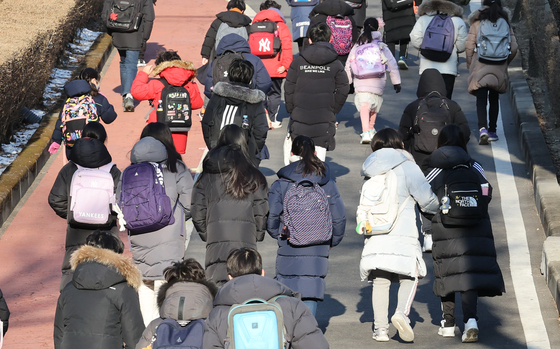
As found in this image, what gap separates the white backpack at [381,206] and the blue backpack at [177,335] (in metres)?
2.45

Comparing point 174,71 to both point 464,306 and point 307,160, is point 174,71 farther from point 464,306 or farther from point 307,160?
point 464,306

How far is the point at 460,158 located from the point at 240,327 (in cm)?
336

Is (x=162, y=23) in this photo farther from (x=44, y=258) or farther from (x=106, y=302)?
(x=106, y=302)

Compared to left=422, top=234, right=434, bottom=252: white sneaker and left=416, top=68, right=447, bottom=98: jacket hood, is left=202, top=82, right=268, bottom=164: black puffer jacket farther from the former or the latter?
left=422, top=234, right=434, bottom=252: white sneaker

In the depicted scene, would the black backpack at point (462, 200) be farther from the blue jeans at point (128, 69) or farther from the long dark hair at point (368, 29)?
the blue jeans at point (128, 69)

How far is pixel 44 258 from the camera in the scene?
9.27 meters

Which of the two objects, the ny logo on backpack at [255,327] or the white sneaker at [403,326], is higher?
the ny logo on backpack at [255,327]

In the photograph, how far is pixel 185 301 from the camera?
497cm

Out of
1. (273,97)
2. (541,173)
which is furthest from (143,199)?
(273,97)

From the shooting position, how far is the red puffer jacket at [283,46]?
12.6m

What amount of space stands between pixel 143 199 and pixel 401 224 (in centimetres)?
205

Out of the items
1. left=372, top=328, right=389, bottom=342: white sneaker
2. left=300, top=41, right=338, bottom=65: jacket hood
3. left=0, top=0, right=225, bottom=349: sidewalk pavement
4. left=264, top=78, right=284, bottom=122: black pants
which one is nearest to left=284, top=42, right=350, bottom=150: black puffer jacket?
left=300, top=41, right=338, bottom=65: jacket hood

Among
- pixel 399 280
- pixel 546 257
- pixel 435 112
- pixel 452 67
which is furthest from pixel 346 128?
pixel 399 280

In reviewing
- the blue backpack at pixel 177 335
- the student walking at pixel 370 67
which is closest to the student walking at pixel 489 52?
the student walking at pixel 370 67
